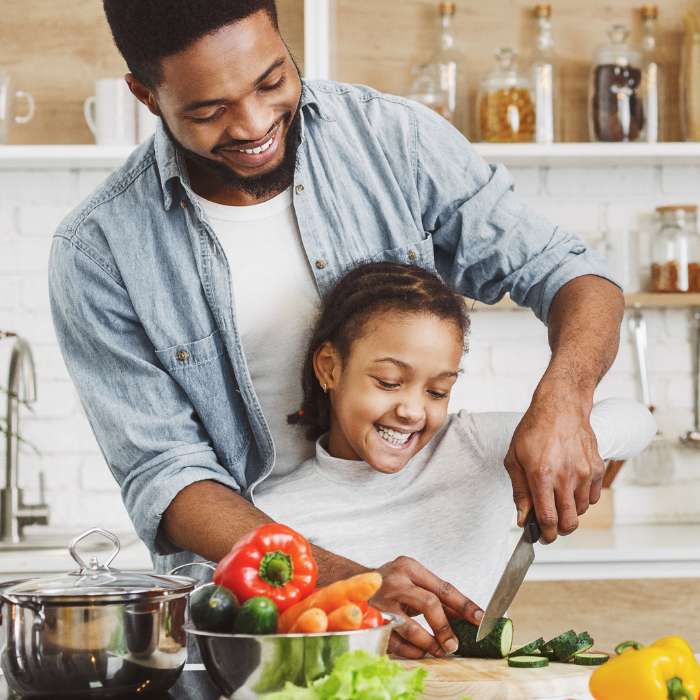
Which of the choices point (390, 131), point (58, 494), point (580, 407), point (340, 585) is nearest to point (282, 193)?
point (390, 131)

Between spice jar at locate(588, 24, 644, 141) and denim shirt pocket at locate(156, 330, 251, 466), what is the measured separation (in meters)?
1.50

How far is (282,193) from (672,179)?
5.58 ft

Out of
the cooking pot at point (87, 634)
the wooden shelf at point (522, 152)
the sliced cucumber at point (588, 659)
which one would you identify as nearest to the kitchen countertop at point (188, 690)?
the cooking pot at point (87, 634)

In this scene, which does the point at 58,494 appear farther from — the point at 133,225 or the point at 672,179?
the point at 672,179

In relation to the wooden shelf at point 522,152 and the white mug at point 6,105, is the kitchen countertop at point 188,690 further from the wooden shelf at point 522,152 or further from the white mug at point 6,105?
the white mug at point 6,105

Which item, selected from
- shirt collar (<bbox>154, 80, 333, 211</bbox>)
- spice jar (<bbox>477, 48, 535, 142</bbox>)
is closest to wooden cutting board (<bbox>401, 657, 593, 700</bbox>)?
shirt collar (<bbox>154, 80, 333, 211</bbox>)

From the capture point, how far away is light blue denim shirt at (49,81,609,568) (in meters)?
1.62

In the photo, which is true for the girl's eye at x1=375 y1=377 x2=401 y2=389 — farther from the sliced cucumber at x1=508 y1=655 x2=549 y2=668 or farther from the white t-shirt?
the sliced cucumber at x1=508 y1=655 x2=549 y2=668

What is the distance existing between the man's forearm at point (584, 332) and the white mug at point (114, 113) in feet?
4.92

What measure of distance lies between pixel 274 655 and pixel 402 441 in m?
0.64

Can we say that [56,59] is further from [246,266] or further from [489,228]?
[489,228]

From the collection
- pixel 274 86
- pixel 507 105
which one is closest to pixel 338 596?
pixel 274 86

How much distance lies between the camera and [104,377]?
1652 millimetres

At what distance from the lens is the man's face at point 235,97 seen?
1366 millimetres
